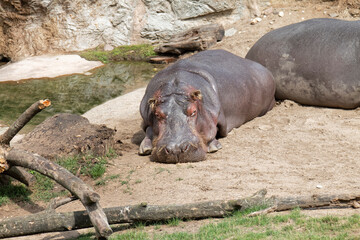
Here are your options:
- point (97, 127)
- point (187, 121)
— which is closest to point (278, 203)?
point (187, 121)

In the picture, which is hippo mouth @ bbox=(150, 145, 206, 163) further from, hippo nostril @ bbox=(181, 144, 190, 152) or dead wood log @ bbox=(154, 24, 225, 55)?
dead wood log @ bbox=(154, 24, 225, 55)

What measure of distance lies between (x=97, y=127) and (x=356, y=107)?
4.13 metres

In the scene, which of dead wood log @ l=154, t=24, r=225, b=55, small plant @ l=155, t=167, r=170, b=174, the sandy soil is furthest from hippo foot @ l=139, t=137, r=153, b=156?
dead wood log @ l=154, t=24, r=225, b=55

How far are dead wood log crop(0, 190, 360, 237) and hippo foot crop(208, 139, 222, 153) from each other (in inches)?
98.3

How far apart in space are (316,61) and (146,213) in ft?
17.3

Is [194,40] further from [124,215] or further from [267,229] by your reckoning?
[267,229]

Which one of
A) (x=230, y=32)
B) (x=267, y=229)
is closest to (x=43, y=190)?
(x=267, y=229)

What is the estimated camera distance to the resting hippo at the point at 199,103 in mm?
6855

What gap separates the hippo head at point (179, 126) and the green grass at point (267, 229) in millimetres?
2109

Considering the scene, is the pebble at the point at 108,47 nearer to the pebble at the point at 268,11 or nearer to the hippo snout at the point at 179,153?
the pebble at the point at 268,11

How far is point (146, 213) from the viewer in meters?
4.66

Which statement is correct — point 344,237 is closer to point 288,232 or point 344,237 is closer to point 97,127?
point 288,232

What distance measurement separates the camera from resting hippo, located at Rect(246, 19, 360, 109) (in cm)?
866

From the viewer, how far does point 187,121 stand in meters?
6.99
